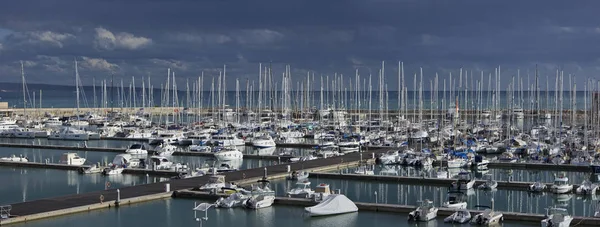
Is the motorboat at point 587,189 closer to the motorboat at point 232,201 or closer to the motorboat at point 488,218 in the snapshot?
the motorboat at point 488,218

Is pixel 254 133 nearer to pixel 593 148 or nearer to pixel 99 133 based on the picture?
pixel 99 133

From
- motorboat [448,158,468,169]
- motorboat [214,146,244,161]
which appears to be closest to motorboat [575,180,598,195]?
motorboat [448,158,468,169]

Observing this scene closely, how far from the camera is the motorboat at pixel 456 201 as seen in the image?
3681 centimetres

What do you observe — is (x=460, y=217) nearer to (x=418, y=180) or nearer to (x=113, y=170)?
(x=418, y=180)

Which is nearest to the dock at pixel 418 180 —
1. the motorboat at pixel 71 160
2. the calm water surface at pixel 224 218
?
the calm water surface at pixel 224 218

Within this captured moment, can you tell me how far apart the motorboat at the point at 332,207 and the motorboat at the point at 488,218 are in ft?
19.6

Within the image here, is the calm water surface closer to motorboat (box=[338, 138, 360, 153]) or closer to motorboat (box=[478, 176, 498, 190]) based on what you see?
motorboat (box=[478, 176, 498, 190])

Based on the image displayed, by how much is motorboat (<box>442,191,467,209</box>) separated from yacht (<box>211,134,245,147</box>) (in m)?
34.0

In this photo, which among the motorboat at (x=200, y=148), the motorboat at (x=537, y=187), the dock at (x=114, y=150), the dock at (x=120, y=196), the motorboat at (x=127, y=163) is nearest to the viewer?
the dock at (x=120, y=196)

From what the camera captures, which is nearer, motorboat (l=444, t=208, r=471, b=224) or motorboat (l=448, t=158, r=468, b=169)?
motorboat (l=444, t=208, r=471, b=224)

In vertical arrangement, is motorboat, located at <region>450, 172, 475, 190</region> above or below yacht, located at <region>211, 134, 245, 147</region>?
below

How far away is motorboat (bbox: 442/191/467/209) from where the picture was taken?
36812 mm

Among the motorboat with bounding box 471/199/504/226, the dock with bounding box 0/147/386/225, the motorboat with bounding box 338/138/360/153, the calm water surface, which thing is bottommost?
the calm water surface

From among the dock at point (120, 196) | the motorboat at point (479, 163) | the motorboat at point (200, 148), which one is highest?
the motorboat at point (200, 148)
